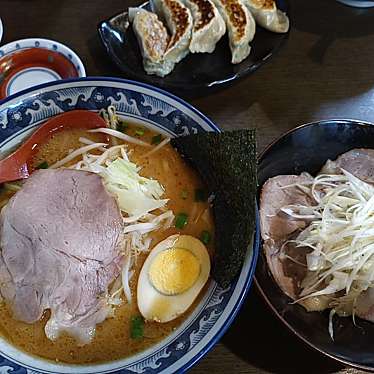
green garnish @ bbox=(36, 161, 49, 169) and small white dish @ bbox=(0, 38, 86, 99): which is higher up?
small white dish @ bbox=(0, 38, 86, 99)

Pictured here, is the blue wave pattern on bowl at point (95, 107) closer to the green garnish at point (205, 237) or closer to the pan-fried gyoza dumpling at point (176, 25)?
the green garnish at point (205, 237)

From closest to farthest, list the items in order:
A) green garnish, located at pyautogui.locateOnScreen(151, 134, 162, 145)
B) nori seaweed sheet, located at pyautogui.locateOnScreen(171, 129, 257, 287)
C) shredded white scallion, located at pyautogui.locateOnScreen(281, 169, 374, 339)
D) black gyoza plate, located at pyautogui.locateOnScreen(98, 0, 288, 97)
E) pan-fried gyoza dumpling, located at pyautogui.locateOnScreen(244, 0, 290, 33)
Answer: nori seaweed sheet, located at pyautogui.locateOnScreen(171, 129, 257, 287) < shredded white scallion, located at pyautogui.locateOnScreen(281, 169, 374, 339) < green garnish, located at pyautogui.locateOnScreen(151, 134, 162, 145) < black gyoza plate, located at pyautogui.locateOnScreen(98, 0, 288, 97) < pan-fried gyoza dumpling, located at pyautogui.locateOnScreen(244, 0, 290, 33)

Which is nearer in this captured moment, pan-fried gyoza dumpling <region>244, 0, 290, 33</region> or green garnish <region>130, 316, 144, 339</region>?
green garnish <region>130, 316, 144, 339</region>

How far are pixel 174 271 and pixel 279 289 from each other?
299 mm

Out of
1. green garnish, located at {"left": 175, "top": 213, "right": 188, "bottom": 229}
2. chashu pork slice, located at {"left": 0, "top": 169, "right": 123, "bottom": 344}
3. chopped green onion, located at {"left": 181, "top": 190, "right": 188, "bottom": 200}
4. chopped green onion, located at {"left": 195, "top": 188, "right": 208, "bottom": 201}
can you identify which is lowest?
green garnish, located at {"left": 175, "top": 213, "right": 188, "bottom": 229}

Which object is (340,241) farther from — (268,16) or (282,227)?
(268,16)

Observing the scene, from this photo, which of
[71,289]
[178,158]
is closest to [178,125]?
[178,158]

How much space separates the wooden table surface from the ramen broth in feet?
1.35

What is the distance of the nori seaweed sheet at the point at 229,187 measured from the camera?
4.47 feet

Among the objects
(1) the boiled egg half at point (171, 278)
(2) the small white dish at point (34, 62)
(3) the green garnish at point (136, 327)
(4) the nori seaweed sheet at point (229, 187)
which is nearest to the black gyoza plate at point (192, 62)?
(2) the small white dish at point (34, 62)

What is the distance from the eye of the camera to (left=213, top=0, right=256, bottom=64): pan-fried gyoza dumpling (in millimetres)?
1975

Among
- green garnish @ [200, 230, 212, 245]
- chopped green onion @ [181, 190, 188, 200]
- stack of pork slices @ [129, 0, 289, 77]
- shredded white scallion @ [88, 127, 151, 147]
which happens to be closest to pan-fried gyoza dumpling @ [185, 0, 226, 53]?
stack of pork slices @ [129, 0, 289, 77]

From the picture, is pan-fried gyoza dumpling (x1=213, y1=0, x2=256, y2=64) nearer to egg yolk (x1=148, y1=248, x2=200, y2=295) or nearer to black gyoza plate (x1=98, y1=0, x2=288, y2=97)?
black gyoza plate (x1=98, y1=0, x2=288, y2=97)

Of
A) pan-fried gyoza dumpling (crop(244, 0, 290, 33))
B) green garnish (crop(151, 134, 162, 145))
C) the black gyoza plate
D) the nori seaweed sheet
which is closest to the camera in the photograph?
the nori seaweed sheet
